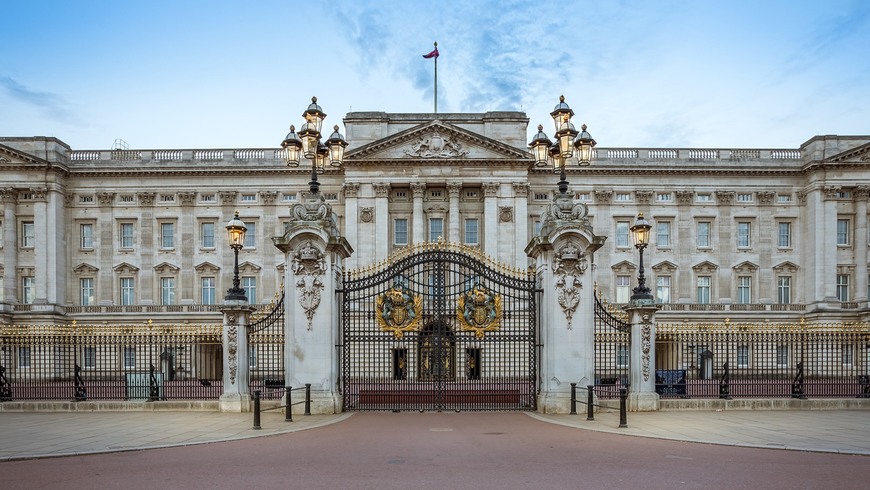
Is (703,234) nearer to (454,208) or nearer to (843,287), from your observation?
(843,287)

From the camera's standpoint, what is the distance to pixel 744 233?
5797 cm

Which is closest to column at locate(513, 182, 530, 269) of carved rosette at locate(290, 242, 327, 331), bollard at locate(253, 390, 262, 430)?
carved rosette at locate(290, 242, 327, 331)

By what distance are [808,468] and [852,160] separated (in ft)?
171

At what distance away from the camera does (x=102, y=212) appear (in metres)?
58.1

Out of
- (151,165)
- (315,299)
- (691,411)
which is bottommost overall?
(691,411)

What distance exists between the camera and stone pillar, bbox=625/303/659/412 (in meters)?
20.7

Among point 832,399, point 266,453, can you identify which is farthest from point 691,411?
point 266,453

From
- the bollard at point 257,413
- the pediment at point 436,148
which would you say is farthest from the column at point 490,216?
the bollard at point 257,413

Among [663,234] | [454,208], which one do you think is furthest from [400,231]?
[663,234]

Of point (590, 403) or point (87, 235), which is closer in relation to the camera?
point (590, 403)

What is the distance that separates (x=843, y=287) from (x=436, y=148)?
3494 centimetres

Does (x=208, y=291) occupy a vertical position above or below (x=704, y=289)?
below

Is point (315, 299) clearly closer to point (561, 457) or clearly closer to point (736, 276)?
point (561, 457)

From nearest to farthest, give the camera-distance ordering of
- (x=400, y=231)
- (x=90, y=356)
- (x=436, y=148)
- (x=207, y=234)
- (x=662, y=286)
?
(x=90, y=356) → (x=436, y=148) → (x=400, y=231) → (x=662, y=286) → (x=207, y=234)
